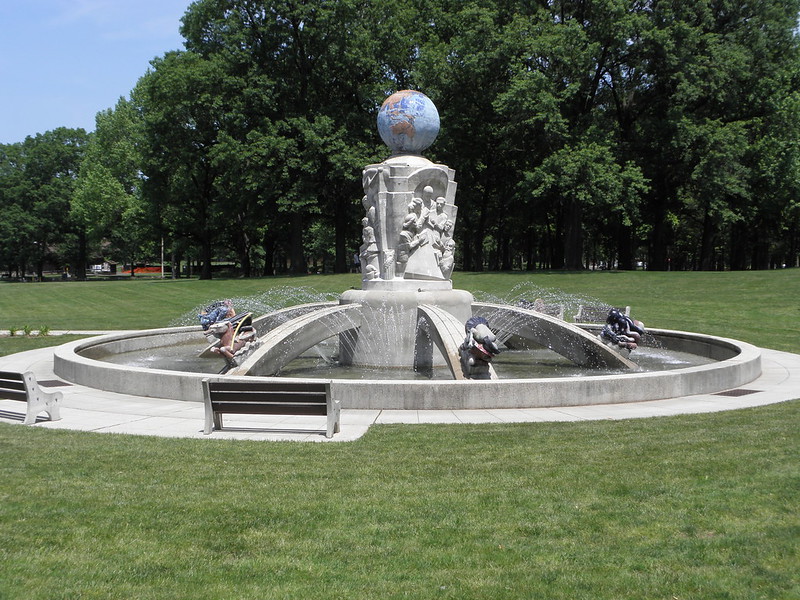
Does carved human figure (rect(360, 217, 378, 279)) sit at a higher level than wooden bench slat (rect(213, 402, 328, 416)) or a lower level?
higher

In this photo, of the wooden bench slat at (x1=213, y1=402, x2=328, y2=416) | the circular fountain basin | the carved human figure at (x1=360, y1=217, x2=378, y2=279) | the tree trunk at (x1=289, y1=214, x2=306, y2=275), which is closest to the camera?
the wooden bench slat at (x1=213, y1=402, x2=328, y2=416)

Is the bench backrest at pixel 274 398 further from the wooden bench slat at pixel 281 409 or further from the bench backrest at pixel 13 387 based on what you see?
the bench backrest at pixel 13 387

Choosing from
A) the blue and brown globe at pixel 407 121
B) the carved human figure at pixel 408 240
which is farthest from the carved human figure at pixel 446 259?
the blue and brown globe at pixel 407 121

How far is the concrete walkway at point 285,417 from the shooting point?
8883 millimetres

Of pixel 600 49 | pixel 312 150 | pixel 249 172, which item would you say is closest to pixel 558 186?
pixel 600 49

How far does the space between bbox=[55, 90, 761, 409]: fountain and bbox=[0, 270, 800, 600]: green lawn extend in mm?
1309

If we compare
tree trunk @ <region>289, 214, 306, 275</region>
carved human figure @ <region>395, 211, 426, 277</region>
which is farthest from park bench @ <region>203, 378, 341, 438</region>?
tree trunk @ <region>289, 214, 306, 275</region>

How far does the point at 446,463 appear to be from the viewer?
7238 mm

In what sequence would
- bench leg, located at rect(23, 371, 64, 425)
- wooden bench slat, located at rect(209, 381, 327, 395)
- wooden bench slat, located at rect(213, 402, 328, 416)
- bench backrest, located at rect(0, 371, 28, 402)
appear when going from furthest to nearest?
1. bench backrest, located at rect(0, 371, 28, 402)
2. bench leg, located at rect(23, 371, 64, 425)
3. wooden bench slat, located at rect(209, 381, 327, 395)
4. wooden bench slat, located at rect(213, 402, 328, 416)

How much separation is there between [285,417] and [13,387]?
3539mm

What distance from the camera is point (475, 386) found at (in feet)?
33.6

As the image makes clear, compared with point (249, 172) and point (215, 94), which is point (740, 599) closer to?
point (249, 172)

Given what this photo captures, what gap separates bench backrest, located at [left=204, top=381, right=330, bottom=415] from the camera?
27.7ft

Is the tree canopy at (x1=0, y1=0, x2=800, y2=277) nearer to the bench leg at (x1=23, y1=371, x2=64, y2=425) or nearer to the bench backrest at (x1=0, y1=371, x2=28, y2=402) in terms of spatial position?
the bench backrest at (x1=0, y1=371, x2=28, y2=402)
